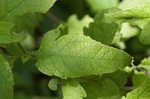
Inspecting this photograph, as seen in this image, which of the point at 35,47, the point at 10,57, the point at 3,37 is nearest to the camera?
the point at 3,37

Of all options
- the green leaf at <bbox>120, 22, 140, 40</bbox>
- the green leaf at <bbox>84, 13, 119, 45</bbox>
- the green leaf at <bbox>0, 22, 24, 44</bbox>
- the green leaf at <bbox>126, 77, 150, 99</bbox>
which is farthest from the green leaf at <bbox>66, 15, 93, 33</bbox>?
the green leaf at <bbox>126, 77, 150, 99</bbox>

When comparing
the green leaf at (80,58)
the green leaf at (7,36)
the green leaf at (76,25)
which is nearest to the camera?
the green leaf at (80,58)

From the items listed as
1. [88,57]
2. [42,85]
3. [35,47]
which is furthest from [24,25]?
[88,57]

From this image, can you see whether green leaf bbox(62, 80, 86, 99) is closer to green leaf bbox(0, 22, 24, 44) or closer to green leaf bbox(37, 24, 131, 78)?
green leaf bbox(37, 24, 131, 78)

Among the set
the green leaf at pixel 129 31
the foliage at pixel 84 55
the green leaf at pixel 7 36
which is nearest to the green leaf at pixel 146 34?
the foliage at pixel 84 55

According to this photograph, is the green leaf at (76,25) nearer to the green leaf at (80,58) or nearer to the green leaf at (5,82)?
the green leaf at (80,58)

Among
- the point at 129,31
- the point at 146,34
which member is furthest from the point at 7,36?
the point at 129,31

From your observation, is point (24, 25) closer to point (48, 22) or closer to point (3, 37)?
point (48, 22)
